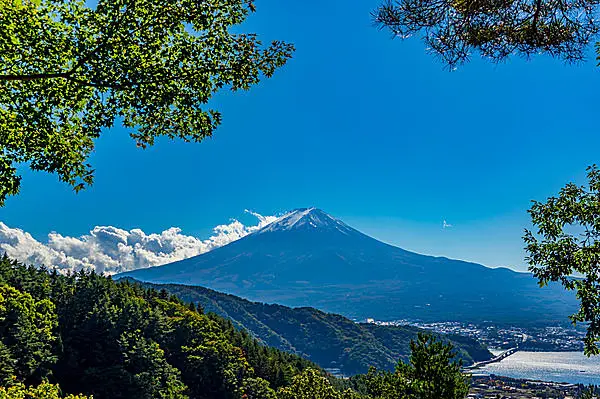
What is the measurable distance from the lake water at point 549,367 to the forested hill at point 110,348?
8054 centimetres

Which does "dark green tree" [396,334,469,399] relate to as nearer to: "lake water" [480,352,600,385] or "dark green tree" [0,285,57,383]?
"dark green tree" [0,285,57,383]

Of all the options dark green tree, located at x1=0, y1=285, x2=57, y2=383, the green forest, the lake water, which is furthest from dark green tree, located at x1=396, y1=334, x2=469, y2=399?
the lake water

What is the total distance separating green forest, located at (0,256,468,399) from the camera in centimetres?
3586

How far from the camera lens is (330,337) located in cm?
16800

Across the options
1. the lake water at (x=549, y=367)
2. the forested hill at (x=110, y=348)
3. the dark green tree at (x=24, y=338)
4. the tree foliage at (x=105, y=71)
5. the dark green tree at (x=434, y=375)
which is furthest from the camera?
the lake water at (x=549, y=367)

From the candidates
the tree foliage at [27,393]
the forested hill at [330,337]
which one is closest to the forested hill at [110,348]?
the tree foliage at [27,393]

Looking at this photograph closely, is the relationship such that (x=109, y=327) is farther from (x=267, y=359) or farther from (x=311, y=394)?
(x=311, y=394)

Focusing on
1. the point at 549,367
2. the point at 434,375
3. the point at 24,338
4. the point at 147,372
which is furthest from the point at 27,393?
the point at 549,367

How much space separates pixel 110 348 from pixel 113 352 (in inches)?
19.5

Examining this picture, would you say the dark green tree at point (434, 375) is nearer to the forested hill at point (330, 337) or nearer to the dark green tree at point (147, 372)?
the dark green tree at point (147, 372)

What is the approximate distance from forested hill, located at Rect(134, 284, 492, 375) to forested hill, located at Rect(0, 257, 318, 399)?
309ft

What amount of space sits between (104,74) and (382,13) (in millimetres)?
4023

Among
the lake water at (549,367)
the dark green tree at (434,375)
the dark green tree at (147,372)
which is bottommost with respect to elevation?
the lake water at (549,367)

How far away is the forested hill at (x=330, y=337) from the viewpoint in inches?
5842
